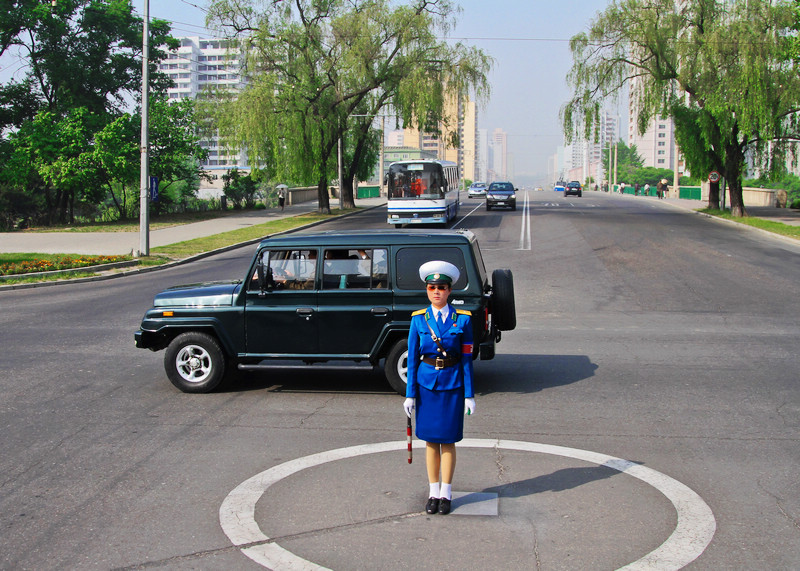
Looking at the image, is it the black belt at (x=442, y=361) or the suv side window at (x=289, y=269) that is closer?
the black belt at (x=442, y=361)

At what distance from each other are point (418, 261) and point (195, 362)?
2.76 m

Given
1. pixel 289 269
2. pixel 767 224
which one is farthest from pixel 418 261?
pixel 767 224

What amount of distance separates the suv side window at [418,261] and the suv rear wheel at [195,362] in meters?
2.23

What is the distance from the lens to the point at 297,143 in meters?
39.8

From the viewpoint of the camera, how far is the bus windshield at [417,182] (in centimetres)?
3362

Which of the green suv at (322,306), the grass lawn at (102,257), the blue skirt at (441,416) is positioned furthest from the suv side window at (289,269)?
the grass lawn at (102,257)

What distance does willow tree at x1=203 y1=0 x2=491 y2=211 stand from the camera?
40.2m

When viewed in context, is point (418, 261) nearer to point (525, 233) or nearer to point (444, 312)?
point (444, 312)

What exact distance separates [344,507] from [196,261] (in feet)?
69.5

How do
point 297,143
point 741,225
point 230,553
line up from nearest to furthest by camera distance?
1. point 230,553
2. point 741,225
3. point 297,143

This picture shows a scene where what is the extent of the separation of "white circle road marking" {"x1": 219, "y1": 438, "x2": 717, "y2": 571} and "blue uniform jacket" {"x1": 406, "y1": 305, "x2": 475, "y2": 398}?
4.47 ft

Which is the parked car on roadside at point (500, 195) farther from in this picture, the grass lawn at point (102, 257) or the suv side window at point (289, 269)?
the suv side window at point (289, 269)

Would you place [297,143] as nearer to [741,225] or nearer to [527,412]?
[741,225]

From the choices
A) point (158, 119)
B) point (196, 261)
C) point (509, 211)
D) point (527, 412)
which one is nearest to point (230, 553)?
point (527, 412)
